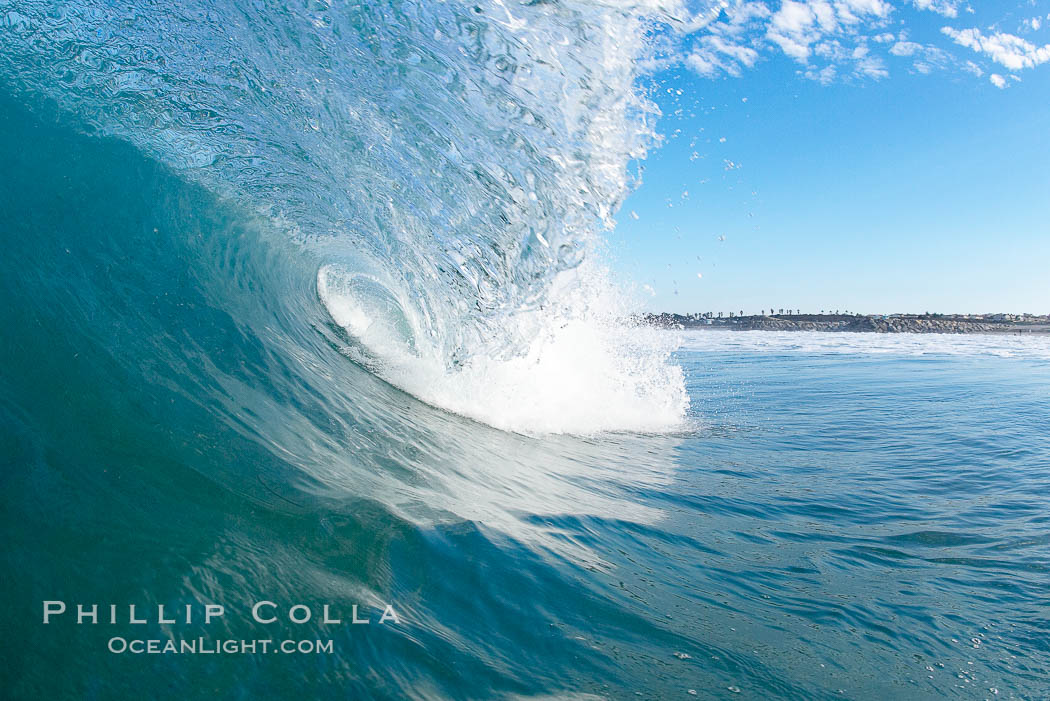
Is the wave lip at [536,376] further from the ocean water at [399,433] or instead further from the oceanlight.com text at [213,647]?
the oceanlight.com text at [213,647]

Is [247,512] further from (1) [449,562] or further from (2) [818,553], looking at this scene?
(2) [818,553]

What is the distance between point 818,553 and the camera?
3.44m

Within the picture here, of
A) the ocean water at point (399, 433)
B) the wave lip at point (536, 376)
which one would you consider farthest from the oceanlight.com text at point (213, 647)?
the wave lip at point (536, 376)

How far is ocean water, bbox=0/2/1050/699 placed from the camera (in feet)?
6.84

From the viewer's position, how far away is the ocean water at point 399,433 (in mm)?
2086

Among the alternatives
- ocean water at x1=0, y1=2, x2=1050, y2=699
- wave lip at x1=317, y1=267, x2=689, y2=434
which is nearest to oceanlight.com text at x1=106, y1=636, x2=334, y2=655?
ocean water at x1=0, y1=2, x2=1050, y2=699

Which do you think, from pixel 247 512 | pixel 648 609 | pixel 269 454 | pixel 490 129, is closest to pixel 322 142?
pixel 490 129

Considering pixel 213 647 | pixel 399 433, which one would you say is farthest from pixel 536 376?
pixel 213 647

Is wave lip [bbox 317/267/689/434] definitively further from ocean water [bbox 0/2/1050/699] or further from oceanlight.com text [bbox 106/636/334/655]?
oceanlight.com text [bbox 106/636/334/655]

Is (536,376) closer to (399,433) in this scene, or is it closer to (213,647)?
(399,433)

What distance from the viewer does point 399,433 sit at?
4711 mm

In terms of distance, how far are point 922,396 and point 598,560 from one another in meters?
10.2

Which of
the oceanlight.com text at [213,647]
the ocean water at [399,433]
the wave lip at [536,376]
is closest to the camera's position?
the oceanlight.com text at [213,647]

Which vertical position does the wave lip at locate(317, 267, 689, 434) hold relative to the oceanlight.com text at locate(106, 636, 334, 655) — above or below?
above
